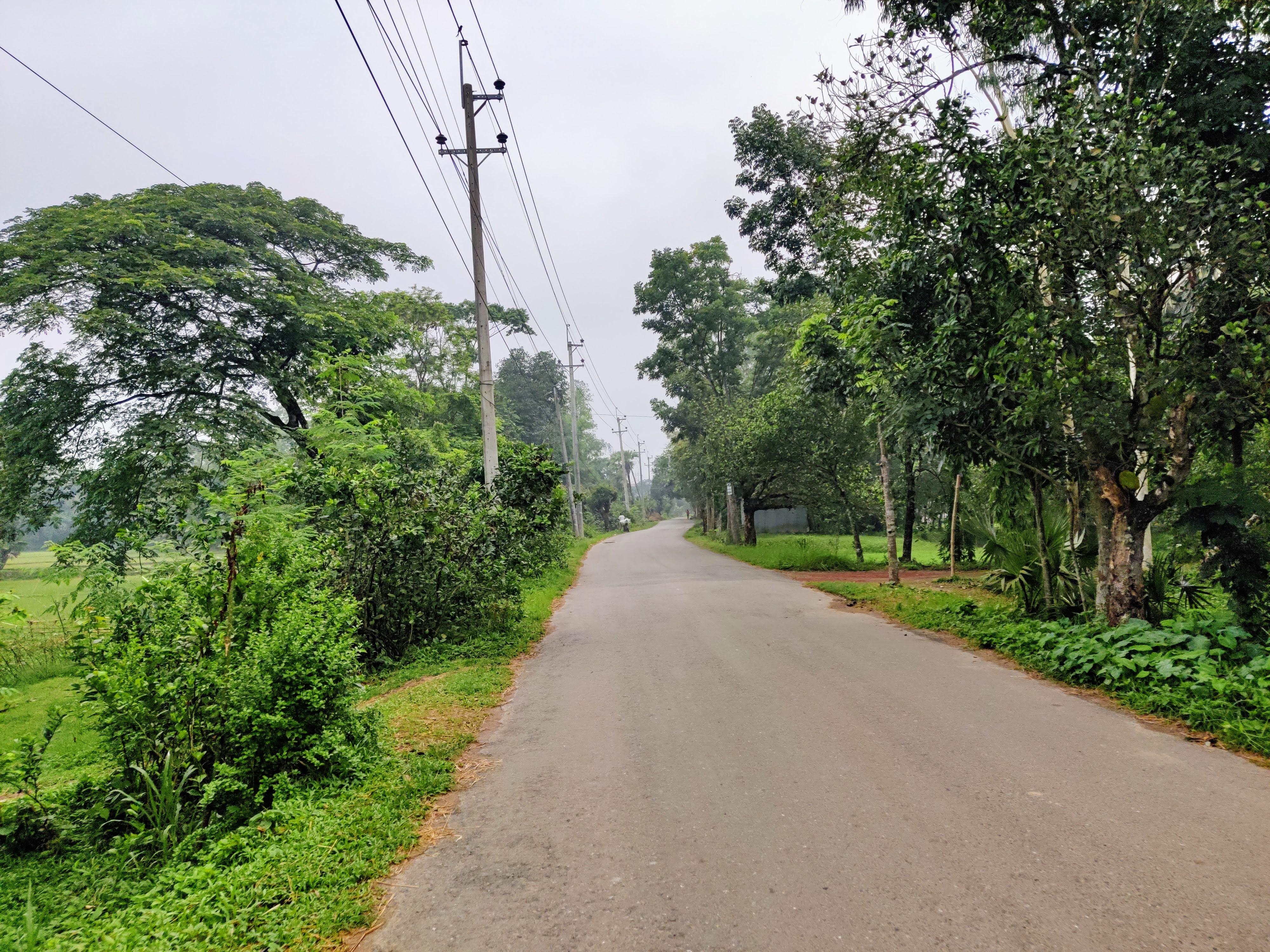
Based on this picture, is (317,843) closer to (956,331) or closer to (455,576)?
(455,576)

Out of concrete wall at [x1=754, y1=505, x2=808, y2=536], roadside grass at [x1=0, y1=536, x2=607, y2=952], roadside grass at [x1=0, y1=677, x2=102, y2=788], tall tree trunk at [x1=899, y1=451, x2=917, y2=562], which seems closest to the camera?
roadside grass at [x1=0, y1=536, x2=607, y2=952]

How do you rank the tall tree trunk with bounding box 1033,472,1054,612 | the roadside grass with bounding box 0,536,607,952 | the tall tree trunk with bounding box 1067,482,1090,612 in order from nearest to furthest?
the roadside grass with bounding box 0,536,607,952, the tall tree trunk with bounding box 1067,482,1090,612, the tall tree trunk with bounding box 1033,472,1054,612

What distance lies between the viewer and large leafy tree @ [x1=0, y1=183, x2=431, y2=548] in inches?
521

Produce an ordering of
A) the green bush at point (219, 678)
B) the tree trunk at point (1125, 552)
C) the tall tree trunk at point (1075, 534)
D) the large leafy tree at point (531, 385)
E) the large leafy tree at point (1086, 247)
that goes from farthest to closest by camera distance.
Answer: the large leafy tree at point (531, 385) → the tall tree trunk at point (1075, 534) → the tree trunk at point (1125, 552) → the large leafy tree at point (1086, 247) → the green bush at point (219, 678)

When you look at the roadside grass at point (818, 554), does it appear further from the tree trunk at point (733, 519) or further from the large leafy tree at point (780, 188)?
the large leafy tree at point (780, 188)

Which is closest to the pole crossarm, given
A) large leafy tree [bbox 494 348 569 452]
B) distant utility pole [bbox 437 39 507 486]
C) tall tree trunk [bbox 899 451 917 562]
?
distant utility pole [bbox 437 39 507 486]

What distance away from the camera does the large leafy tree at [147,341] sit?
13.2 m

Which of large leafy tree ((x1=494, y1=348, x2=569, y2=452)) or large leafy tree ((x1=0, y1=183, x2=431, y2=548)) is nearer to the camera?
large leafy tree ((x1=0, y1=183, x2=431, y2=548))

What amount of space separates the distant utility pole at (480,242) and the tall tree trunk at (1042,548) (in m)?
7.90

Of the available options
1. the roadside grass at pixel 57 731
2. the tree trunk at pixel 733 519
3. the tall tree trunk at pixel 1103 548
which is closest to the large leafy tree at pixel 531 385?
the tree trunk at pixel 733 519

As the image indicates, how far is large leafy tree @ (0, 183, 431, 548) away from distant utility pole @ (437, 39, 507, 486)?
2.96 m

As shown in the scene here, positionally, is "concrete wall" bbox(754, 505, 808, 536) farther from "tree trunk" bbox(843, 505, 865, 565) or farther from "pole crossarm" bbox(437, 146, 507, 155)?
"pole crossarm" bbox(437, 146, 507, 155)

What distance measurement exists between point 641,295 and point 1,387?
2305 cm

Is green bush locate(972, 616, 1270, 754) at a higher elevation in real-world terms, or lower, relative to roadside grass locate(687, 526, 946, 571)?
higher
